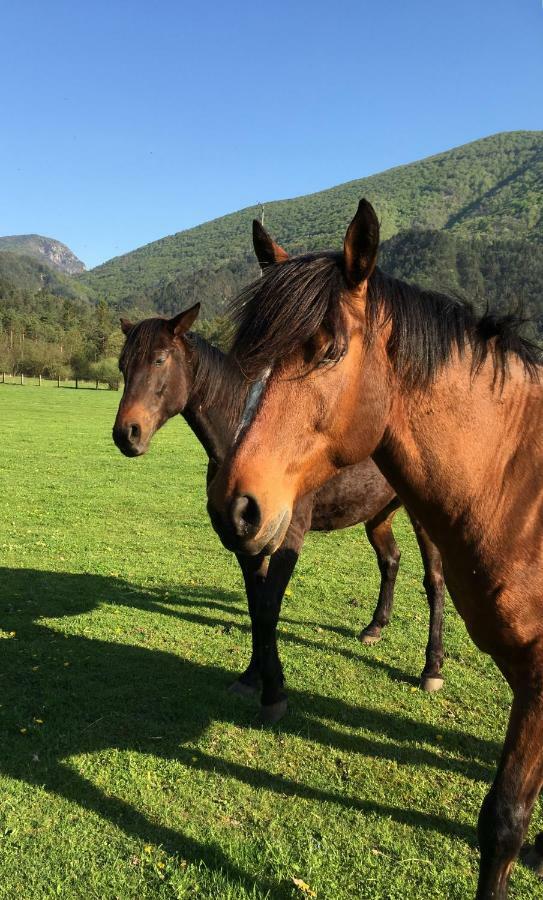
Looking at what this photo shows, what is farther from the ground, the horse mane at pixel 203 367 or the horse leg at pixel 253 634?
the horse mane at pixel 203 367

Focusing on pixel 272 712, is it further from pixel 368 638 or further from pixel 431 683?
pixel 368 638

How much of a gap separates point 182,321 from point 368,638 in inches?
148

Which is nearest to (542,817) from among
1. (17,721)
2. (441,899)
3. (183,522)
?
(441,899)

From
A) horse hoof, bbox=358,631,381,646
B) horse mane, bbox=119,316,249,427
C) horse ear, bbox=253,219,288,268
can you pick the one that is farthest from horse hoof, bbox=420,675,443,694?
horse ear, bbox=253,219,288,268

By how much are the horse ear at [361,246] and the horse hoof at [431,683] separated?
4149 millimetres

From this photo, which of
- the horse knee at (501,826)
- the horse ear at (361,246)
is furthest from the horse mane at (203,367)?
the horse knee at (501,826)

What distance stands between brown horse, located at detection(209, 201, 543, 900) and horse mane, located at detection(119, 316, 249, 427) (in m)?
2.82

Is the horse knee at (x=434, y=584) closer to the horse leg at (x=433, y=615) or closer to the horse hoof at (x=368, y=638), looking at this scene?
the horse leg at (x=433, y=615)

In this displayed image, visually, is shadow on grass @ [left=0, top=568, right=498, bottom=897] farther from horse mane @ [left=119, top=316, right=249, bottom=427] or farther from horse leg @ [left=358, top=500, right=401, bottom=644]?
horse mane @ [left=119, top=316, right=249, bottom=427]

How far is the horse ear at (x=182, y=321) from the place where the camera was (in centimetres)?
527

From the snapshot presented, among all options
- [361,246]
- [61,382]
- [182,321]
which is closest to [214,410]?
[182,321]

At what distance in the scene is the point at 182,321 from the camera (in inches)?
208

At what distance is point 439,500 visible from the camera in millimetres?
2346

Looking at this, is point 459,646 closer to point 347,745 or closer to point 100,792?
point 347,745
